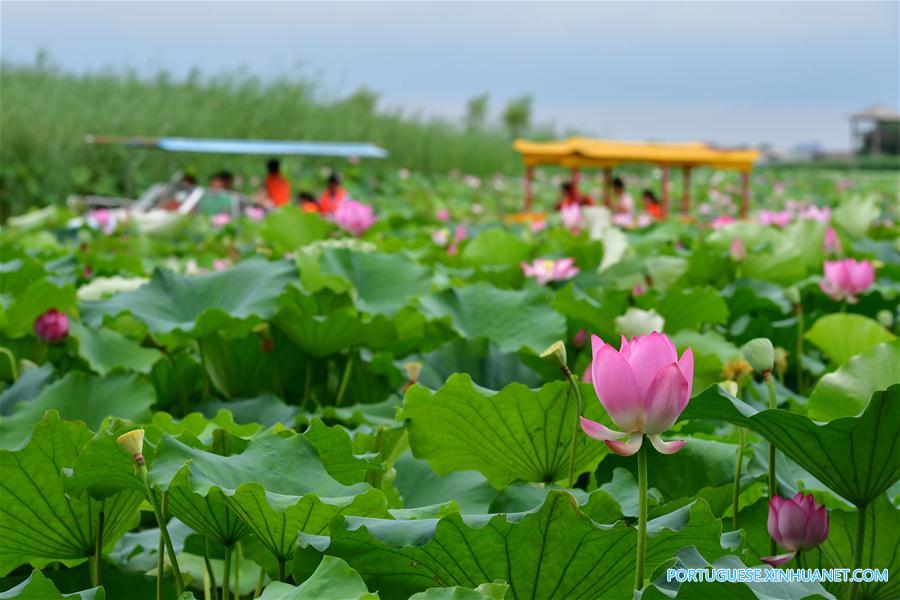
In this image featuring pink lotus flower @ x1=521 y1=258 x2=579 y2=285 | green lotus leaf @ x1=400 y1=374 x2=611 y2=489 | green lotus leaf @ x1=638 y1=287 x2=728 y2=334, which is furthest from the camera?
pink lotus flower @ x1=521 y1=258 x2=579 y2=285

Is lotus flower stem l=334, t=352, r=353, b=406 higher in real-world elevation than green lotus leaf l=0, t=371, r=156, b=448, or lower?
Answer: lower

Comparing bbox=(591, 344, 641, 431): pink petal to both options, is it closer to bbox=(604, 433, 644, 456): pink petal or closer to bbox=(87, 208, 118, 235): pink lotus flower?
bbox=(604, 433, 644, 456): pink petal

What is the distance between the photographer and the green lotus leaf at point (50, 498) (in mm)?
1042

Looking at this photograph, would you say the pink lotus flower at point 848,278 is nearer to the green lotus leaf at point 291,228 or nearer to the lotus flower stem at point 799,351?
the lotus flower stem at point 799,351

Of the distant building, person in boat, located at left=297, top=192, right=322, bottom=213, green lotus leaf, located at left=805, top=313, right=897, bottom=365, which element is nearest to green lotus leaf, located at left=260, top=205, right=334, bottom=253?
person in boat, located at left=297, top=192, right=322, bottom=213

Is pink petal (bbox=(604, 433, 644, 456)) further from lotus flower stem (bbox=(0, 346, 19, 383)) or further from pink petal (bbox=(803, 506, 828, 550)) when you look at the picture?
lotus flower stem (bbox=(0, 346, 19, 383))

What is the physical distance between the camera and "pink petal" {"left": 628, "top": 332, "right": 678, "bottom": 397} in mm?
811

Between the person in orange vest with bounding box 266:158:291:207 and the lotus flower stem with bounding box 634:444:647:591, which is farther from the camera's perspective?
the person in orange vest with bounding box 266:158:291:207

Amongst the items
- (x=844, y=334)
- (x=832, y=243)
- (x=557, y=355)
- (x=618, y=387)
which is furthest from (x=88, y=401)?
(x=832, y=243)

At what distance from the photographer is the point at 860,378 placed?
1278 mm

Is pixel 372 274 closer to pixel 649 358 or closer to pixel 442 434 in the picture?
pixel 442 434

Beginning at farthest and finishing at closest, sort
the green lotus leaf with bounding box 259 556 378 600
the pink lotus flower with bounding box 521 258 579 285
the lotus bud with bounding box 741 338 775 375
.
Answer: the pink lotus flower with bounding box 521 258 579 285
the lotus bud with bounding box 741 338 775 375
the green lotus leaf with bounding box 259 556 378 600

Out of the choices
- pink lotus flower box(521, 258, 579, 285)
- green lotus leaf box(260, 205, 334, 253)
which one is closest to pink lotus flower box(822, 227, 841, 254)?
pink lotus flower box(521, 258, 579, 285)

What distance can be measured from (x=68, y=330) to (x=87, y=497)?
0.83 m
